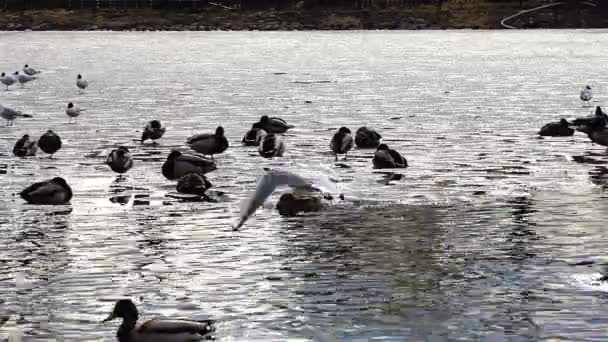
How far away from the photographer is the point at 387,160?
22.1 m

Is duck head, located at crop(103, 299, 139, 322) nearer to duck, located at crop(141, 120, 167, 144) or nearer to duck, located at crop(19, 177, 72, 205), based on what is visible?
duck, located at crop(19, 177, 72, 205)

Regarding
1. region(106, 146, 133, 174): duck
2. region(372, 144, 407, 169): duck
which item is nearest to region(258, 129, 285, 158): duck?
region(372, 144, 407, 169): duck

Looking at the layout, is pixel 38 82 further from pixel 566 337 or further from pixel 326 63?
pixel 566 337

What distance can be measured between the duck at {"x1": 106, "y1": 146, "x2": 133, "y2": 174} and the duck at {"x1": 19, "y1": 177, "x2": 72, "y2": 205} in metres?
2.81

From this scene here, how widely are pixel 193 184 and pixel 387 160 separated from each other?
4060 millimetres

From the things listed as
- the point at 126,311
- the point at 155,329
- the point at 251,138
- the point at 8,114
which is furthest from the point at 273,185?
the point at 8,114

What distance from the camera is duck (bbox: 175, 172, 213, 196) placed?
19.4 m

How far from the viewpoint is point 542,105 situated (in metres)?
37.2

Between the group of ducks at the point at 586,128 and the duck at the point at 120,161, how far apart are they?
941cm

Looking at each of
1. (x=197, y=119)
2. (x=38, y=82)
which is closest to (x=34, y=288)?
(x=197, y=119)

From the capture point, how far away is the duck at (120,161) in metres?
21.0

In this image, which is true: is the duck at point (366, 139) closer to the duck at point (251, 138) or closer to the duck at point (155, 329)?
the duck at point (251, 138)

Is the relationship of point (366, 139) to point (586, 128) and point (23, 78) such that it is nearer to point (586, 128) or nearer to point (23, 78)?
point (586, 128)

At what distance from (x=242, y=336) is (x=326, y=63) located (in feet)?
203
